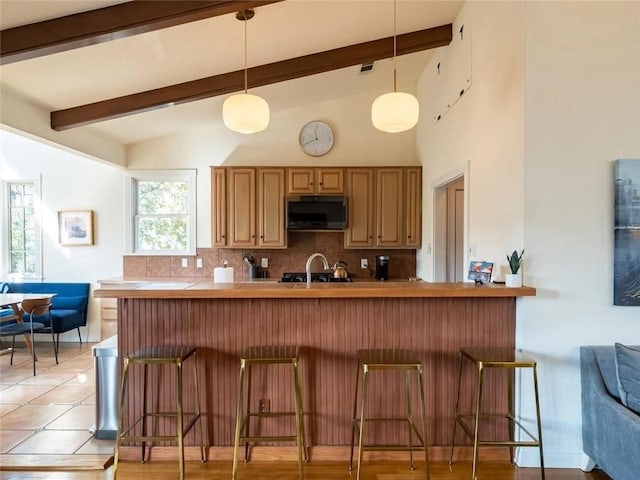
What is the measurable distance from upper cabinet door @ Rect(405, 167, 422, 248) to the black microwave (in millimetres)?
840

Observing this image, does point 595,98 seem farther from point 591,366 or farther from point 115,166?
point 115,166

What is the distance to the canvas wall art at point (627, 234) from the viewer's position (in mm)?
2145

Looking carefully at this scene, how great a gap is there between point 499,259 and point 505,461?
1.31 m

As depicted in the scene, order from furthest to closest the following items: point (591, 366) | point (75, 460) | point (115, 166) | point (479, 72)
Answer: point (115, 166) → point (479, 72) → point (75, 460) → point (591, 366)

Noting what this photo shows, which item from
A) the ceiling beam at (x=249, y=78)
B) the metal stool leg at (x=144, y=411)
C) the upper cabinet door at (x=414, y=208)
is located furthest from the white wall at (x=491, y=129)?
the metal stool leg at (x=144, y=411)

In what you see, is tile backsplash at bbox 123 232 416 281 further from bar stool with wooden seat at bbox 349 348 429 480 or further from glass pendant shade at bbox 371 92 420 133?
glass pendant shade at bbox 371 92 420 133

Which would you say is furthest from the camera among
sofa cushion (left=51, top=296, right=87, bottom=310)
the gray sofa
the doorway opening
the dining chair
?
sofa cushion (left=51, top=296, right=87, bottom=310)

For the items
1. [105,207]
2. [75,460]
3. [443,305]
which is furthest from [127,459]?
[105,207]

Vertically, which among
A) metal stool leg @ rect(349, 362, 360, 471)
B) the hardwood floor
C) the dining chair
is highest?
the dining chair

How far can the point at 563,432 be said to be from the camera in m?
2.22

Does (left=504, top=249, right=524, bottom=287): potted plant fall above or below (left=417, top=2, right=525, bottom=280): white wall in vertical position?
below

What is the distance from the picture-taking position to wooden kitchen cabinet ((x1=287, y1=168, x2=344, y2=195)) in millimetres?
4566

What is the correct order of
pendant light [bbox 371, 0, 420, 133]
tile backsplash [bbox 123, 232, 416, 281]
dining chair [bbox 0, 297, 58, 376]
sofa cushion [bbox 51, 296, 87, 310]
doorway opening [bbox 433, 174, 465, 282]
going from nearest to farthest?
1. pendant light [bbox 371, 0, 420, 133]
2. dining chair [bbox 0, 297, 58, 376]
3. doorway opening [bbox 433, 174, 465, 282]
4. sofa cushion [bbox 51, 296, 87, 310]
5. tile backsplash [bbox 123, 232, 416, 281]

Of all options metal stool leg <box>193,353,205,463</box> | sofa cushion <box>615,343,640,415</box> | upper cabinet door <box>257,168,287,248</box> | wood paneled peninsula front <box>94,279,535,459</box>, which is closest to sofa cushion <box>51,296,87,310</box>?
upper cabinet door <box>257,168,287,248</box>
